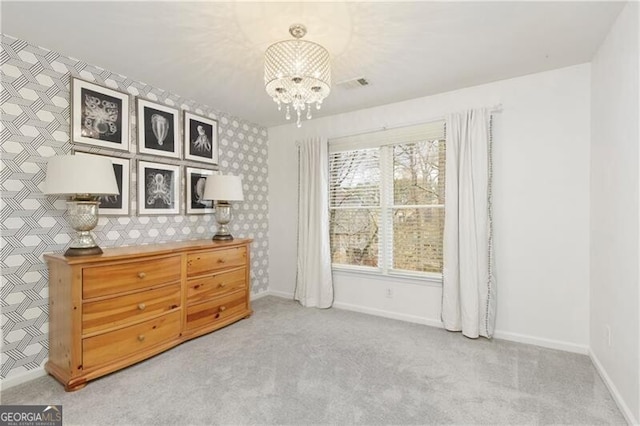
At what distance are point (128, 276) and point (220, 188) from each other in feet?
4.01

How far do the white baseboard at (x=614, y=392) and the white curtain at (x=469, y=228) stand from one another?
28.7 inches

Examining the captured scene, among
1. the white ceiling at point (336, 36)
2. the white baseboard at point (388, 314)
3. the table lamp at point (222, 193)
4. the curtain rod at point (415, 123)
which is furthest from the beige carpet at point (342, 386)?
the white ceiling at point (336, 36)

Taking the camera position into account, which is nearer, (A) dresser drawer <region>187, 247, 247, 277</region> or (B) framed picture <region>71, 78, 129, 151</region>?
(B) framed picture <region>71, 78, 129, 151</region>

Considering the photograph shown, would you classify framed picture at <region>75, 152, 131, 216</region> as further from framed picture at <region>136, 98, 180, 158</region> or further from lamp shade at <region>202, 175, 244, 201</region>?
lamp shade at <region>202, 175, 244, 201</region>

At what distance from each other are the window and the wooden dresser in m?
1.57

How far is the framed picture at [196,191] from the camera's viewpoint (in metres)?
3.36

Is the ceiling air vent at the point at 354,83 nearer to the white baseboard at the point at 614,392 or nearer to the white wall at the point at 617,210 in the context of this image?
the white wall at the point at 617,210

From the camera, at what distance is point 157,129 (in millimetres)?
3051

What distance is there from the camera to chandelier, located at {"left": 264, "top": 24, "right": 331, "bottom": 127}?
73.4 inches

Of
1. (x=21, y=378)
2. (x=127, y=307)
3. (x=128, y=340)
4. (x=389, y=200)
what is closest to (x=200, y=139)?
(x=127, y=307)

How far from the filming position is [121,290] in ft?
7.61

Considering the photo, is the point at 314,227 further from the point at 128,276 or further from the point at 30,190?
the point at 30,190

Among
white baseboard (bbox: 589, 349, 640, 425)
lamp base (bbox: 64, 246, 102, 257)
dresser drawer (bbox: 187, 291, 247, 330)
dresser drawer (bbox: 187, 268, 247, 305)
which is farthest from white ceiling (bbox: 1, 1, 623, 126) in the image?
white baseboard (bbox: 589, 349, 640, 425)

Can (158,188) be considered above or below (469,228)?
above
